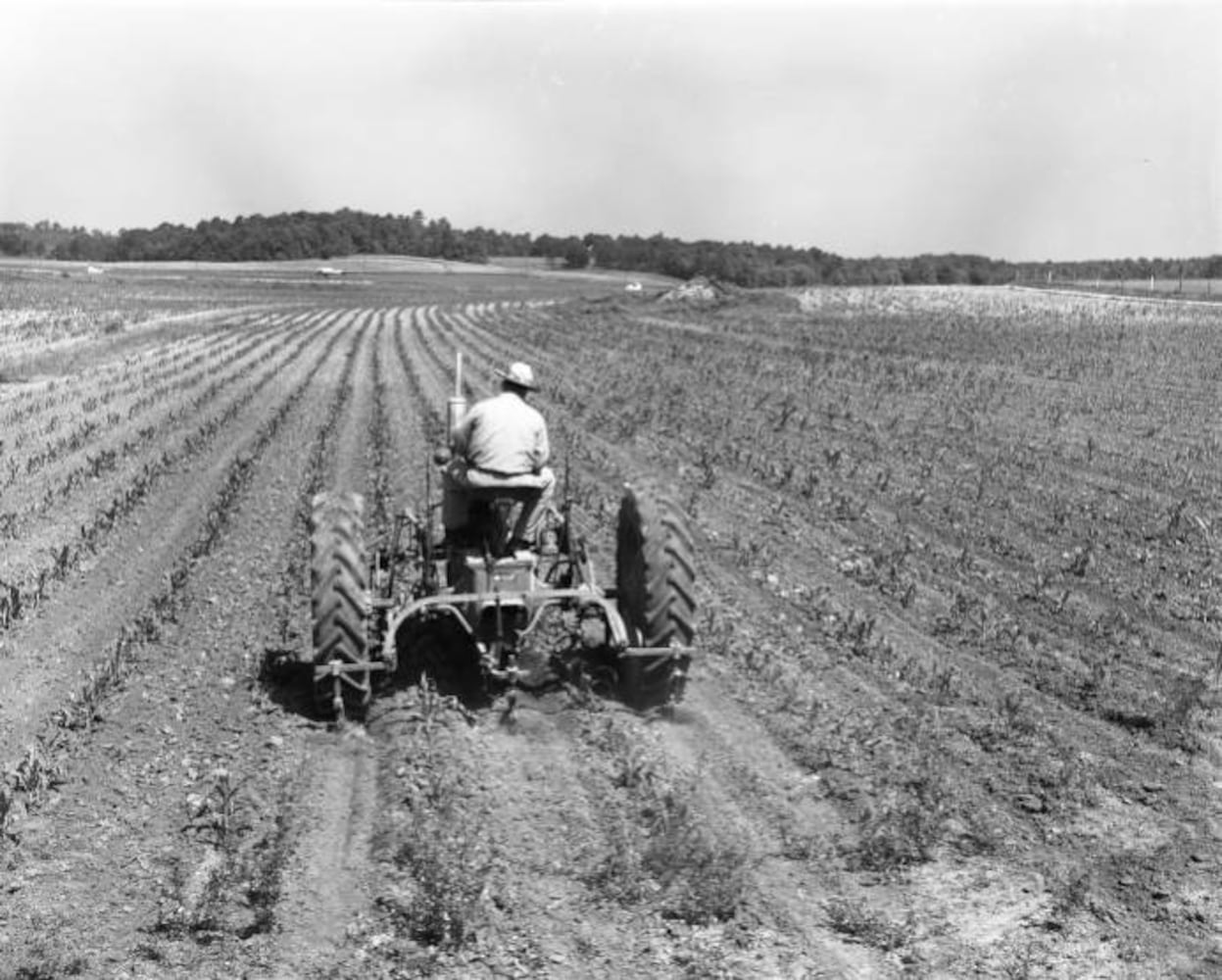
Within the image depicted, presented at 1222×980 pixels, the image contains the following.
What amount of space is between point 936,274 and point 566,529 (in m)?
96.5

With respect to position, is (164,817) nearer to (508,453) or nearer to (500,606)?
(500,606)

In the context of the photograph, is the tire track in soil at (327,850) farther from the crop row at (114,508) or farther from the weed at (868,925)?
the crop row at (114,508)

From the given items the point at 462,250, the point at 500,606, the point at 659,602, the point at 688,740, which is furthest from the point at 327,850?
the point at 462,250

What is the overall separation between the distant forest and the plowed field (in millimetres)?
81302

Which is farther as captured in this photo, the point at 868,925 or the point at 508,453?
the point at 508,453

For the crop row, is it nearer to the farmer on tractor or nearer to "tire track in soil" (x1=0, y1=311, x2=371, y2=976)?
"tire track in soil" (x1=0, y1=311, x2=371, y2=976)

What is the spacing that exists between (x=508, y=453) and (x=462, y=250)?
12766cm

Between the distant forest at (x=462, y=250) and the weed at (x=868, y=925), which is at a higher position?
the distant forest at (x=462, y=250)

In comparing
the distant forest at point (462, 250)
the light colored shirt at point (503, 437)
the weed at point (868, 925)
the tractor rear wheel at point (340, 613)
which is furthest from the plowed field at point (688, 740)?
the distant forest at point (462, 250)

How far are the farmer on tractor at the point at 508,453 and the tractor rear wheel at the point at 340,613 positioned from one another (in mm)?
804

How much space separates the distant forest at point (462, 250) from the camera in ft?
319

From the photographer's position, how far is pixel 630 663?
6.76 meters

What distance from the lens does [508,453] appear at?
260 inches

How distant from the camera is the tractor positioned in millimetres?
6441
